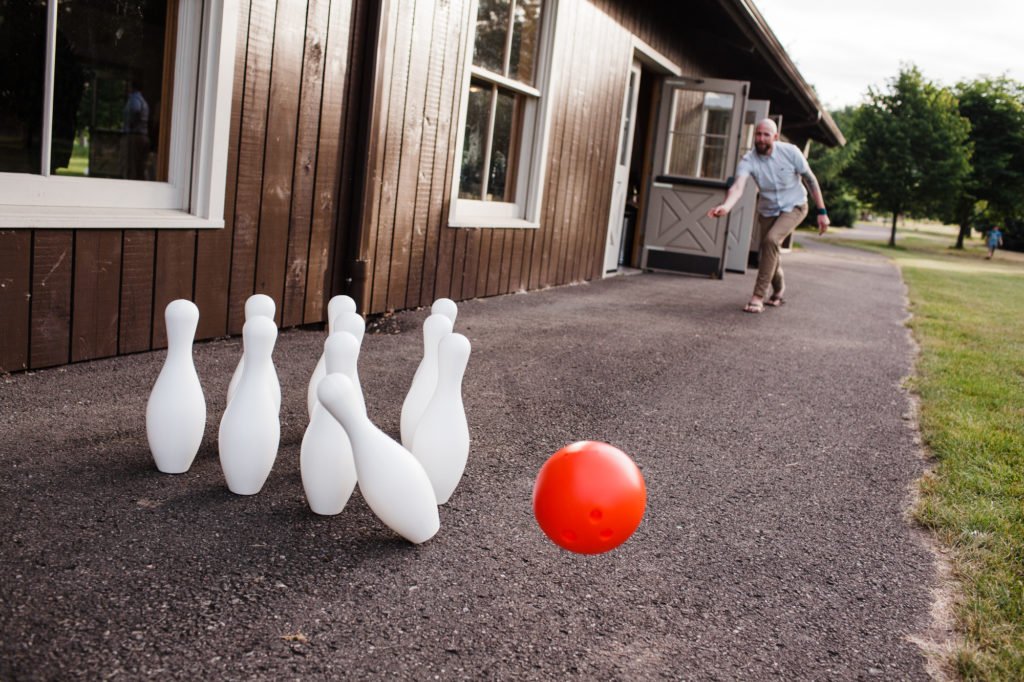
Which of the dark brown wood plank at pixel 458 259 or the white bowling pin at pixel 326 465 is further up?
the dark brown wood plank at pixel 458 259

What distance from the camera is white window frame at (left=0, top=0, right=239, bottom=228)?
13.0 feet

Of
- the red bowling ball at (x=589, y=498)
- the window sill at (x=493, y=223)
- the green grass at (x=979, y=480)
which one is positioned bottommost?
the green grass at (x=979, y=480)

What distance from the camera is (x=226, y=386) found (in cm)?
382

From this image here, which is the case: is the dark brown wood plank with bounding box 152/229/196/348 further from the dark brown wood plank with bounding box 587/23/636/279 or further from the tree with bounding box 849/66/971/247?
the tree with bounding box 849/66/971/247

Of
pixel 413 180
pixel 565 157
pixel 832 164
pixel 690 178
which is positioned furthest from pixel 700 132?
pixel 832 164

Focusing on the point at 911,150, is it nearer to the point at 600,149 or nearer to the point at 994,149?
the point at 994,149

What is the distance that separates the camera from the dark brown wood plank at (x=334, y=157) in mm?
5008

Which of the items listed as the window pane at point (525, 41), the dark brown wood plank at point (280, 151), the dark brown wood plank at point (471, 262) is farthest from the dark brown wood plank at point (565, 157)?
the dark brown wood plank at point (280, 151)

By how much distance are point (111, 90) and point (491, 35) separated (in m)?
3.09

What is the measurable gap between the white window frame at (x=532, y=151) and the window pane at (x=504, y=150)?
7cm

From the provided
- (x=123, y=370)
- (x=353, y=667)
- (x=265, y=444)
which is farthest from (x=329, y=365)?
(x=123, y=370)

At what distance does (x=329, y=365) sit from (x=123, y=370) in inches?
69.3

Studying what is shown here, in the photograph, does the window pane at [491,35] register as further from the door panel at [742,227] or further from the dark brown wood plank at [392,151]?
the door panel at [742,227]

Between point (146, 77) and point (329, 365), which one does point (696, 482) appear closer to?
point (329, 365)
